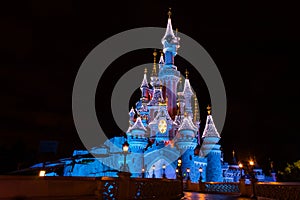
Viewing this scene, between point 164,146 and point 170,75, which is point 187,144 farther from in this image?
point 170,75

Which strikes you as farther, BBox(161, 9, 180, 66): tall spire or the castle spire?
BBox(161, 9, 180, 66): tall spire

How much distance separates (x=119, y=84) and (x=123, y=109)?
6.90m

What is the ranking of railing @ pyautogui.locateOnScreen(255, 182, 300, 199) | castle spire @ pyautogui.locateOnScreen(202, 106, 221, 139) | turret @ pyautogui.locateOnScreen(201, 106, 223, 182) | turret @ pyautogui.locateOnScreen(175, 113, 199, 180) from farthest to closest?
castle spire @ pyautogui.locateOnScreen(202, 106, 221, 139), turret @ pyautogui.locateOnScreen(201, 106, 223, 182), turret @ pyautogui.locateOnScreen(175, 113, 199, 180), railing @ pyautogui.locateOnScreen(255, 182, 300, 199)

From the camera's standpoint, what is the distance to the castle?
4122cm

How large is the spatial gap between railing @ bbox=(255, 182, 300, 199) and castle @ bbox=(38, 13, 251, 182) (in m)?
20.5

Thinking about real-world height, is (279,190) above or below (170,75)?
below

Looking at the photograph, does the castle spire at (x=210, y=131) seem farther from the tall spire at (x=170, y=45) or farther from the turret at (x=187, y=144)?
the tall spire at (x=170, y=45)

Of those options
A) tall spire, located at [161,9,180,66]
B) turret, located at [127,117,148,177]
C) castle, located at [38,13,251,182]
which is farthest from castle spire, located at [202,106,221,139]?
tall spire, located at [161,9,180,66]

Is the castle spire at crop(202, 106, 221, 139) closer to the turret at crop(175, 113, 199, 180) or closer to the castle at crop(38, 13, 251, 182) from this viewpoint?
the castle at crop(38, 13, 251, 182)

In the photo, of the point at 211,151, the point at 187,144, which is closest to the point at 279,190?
the point at 187,144

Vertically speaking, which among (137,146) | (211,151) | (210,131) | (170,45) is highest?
(170,45)

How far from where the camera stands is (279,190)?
11578mm

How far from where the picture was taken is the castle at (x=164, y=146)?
41.2 metres

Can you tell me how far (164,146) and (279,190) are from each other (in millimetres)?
30791
